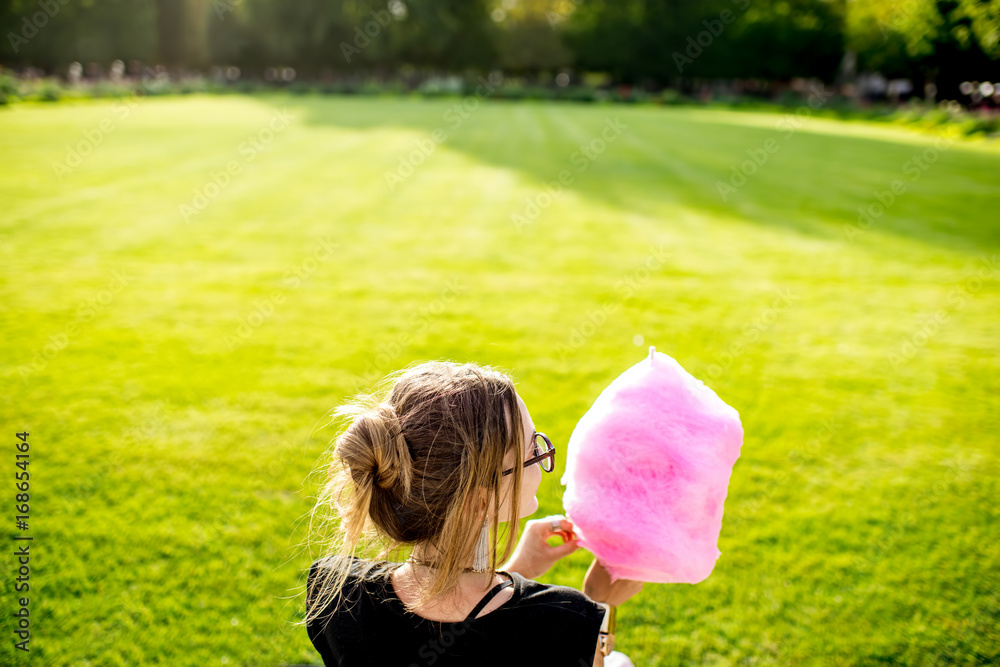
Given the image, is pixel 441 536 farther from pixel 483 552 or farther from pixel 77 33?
pixel 77 33

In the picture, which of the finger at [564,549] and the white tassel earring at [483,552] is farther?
the finger at [564,549]

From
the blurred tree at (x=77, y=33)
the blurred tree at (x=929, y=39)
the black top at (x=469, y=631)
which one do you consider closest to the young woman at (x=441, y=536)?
the black top at (x=469, y=631)

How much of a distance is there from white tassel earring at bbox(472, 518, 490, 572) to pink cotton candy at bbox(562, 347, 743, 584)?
306 mm

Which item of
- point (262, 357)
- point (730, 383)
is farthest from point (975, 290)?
point (262, 357)

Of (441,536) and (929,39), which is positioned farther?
(929,39)

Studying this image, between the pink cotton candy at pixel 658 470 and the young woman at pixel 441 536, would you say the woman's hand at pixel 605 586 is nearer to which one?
the pink cotton candy at pixel 658 470

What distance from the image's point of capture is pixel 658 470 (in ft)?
5.08

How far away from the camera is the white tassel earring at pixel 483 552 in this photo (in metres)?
1.41

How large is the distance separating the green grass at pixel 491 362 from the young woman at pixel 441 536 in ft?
4.17

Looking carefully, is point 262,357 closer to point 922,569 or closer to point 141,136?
point 922,569

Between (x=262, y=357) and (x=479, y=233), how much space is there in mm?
4309

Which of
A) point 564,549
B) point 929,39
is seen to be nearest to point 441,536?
point 564,549

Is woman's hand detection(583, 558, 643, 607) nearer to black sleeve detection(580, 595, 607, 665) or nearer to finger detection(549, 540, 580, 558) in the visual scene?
finger detection(549, 540, 580, 558)

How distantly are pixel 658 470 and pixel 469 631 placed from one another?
56 cm
